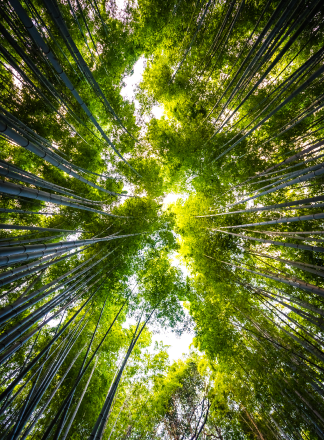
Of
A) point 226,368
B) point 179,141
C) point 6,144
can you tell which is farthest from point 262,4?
point 226,368

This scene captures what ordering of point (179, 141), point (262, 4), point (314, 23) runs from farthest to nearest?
1. point (179, 141)
2. point (262, 4)
3. point (314, 23)

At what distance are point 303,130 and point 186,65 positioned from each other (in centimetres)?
362

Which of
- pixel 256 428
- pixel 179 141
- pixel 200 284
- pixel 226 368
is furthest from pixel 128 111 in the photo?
pixel 256 428

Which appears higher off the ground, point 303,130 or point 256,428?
point 303,130

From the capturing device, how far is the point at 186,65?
208 inches

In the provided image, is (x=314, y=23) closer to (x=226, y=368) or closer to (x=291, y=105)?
(x=291, y=105)

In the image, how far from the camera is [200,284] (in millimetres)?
6008

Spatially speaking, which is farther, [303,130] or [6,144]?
[6,144]

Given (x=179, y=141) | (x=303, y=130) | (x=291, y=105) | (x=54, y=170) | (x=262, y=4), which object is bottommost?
(x=54, y=170)

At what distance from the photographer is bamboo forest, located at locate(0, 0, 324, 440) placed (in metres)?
4.16

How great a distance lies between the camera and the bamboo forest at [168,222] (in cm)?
416

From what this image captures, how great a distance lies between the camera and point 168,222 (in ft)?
21.5

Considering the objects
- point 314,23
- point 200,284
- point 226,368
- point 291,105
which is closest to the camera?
point 314,23

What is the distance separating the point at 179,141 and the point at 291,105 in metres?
2.85
